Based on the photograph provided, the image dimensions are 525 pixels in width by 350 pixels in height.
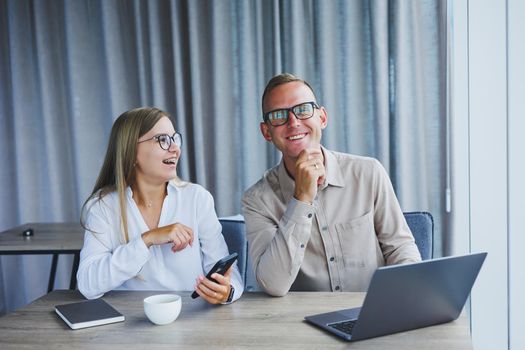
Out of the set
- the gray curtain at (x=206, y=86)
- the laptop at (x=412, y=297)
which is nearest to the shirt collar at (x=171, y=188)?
the laptop at (x=412, y=297)

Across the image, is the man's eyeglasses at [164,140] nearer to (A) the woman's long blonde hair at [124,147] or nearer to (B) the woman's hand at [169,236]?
(A) the woman's long blonde hair at [124,147]

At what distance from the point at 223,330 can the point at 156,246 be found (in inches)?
24.6

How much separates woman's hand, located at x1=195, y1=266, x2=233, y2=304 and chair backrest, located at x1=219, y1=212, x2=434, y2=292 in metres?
0.40

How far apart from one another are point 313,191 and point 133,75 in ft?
6.79

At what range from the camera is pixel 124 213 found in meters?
1.83

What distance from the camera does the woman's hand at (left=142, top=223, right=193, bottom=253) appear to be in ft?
5.46

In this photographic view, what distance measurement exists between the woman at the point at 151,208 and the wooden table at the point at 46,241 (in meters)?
0.70

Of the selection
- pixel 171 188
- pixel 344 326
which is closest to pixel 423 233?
pixel 344 326

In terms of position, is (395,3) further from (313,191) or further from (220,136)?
(313,191)

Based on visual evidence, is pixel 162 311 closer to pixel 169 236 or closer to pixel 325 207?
pixel 169 236

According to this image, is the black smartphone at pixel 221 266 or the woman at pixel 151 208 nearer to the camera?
the black smartphone at pixel 221 266

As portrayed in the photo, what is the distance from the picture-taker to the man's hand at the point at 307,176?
1591 millimetres

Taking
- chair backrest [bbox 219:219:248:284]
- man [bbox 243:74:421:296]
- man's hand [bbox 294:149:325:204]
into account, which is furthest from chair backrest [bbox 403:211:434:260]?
chair backrest [bbox 219:219:248:284]

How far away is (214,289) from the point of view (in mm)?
1417
